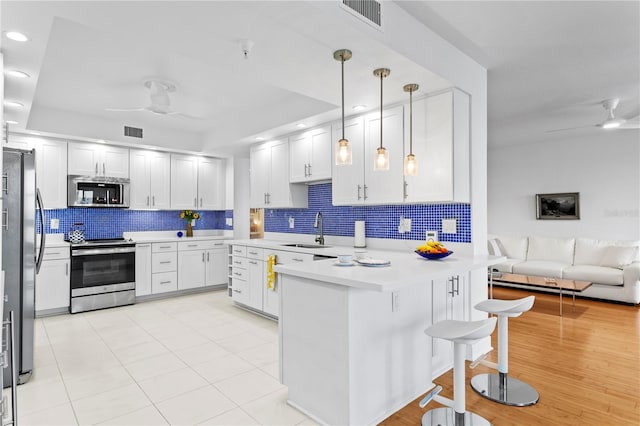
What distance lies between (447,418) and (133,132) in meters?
5.30

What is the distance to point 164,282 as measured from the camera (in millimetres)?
5406

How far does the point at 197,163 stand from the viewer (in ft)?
20.2

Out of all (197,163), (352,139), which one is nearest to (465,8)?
(352,139)

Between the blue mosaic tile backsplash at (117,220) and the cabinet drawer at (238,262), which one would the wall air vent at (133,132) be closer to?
the blue mosaic tile backsplash at (117,220)

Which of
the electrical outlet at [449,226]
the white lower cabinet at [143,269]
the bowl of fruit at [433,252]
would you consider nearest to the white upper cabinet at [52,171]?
the white lower cabinet at [143,269]

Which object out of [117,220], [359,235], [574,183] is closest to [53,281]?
[117,220]

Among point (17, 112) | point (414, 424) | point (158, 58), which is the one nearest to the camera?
point (414, 424)

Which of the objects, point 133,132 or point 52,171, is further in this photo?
point 133,132

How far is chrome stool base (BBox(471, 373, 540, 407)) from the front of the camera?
2414 mm

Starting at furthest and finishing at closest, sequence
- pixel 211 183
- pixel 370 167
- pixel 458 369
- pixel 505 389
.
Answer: pixel 211 183 → pixel 370 167 → pixel 505 389 → pixel 458 369

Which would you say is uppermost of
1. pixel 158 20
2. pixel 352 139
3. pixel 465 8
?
pixel 465 8

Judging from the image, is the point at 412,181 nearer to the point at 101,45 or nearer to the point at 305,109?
the point at 305,109

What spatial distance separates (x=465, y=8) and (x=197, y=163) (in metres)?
4.92

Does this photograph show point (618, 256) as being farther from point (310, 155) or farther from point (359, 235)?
point (310, 155)
